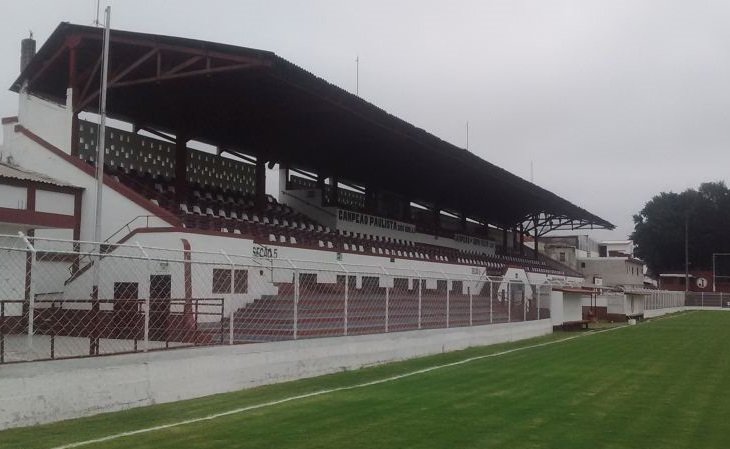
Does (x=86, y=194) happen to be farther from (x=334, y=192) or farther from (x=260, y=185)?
(x=334, y=192)

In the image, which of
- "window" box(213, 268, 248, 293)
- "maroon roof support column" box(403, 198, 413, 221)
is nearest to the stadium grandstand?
"window" box(213, 268, 248, 293)

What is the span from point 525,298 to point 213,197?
41.4 ft

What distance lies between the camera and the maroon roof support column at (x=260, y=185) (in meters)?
30.5

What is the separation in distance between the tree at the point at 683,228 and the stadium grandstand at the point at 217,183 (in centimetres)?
6910

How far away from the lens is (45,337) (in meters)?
11.7

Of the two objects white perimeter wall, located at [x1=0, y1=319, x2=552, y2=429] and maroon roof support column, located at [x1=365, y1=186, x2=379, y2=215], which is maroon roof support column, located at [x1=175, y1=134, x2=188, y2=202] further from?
maroon roof support column, located at [x1=365, y1=186, x2=379, y2=215]

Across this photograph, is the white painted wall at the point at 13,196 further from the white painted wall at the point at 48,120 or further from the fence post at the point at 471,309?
the fence post at the point at 471,309

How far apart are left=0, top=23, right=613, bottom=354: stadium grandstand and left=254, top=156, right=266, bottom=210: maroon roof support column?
118mm

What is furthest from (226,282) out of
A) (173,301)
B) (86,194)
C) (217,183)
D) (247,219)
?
(217,183)

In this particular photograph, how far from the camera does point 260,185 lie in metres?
31.3

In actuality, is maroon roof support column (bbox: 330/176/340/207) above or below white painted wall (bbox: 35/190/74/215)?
above

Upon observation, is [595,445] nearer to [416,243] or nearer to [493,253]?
[416,243]

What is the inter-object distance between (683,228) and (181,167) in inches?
3460

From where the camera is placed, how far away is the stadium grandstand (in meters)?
15.2
